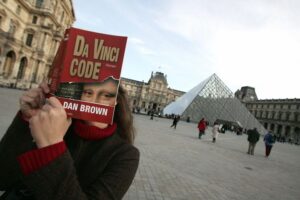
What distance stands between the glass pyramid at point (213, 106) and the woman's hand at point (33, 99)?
48093 mm

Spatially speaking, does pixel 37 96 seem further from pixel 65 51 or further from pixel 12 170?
pixel 12 170

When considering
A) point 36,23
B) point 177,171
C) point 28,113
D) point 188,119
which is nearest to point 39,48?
point 36,23

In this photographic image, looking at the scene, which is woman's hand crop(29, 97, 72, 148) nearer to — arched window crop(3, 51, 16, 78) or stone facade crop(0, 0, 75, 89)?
stone facade crop(0, 0, 75, 89)

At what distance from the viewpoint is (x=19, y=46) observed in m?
40.4

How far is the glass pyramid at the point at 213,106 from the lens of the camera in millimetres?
51250

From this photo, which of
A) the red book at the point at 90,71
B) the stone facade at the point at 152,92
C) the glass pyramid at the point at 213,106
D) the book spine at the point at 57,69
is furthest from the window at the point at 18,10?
the stone facade at the point at 152,92

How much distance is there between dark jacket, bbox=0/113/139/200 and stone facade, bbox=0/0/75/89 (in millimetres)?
37728

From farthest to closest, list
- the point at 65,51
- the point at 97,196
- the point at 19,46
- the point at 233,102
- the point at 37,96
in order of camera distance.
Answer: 1. the point at 233,102
2. the point at 19,46
3. the point at 37,96
4. the point at 65,51
5. the point at 97,196

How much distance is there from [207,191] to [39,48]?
43606 millimetres

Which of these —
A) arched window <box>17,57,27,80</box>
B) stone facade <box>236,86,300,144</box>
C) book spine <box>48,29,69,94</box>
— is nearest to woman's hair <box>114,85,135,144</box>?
book spine <box>48,29,69,94</box>

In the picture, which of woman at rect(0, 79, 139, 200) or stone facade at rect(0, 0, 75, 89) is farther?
stone facade at rect(0, 0, 75, 89)

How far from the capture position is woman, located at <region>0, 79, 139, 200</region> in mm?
1374

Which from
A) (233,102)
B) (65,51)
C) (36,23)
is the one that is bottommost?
(65,51)

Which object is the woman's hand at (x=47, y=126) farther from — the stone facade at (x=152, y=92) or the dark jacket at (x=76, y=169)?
the stone facade at (x=152, y=92)
